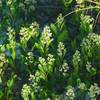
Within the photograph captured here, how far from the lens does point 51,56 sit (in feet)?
11.5

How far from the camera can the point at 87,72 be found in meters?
3.58

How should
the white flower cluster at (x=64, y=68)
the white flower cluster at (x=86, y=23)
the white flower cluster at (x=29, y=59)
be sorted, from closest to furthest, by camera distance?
the white flower cluster at (x=64, y=68), the white flower cluster at (x=29, y=59), the white flower cluster at (x=86, y=23)

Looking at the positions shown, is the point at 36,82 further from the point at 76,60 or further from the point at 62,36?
the point at 62,36

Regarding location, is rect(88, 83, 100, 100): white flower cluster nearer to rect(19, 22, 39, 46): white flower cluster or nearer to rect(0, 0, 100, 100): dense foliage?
rect(0, 0, 100, 100): dense foliage

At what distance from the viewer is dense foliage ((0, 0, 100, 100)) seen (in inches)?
134

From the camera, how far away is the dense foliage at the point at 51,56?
11.2 ft

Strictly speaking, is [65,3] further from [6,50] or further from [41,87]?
[41,87]

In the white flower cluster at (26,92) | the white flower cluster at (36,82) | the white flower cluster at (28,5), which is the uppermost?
the white flower cluster at (28,5)

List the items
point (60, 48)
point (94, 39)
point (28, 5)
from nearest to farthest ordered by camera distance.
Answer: point (60, 48), point (94, 39), point (28, 5)

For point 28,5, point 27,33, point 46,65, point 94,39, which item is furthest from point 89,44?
point 28,5

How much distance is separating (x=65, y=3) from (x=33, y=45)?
69cm

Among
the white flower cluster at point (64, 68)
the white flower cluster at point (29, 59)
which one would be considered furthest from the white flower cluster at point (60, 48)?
the white flower cluster at point (29, 59)

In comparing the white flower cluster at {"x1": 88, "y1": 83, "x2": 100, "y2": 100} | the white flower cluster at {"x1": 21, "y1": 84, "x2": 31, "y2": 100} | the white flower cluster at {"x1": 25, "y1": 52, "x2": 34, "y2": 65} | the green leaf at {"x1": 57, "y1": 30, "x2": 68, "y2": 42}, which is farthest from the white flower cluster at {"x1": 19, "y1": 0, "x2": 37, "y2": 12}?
the white flower cluster at {"x1": 88, "y1": 83, "x2": 100, "y2": 100}

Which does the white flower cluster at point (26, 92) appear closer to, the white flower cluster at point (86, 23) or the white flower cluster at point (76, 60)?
the white flower cluster at point (76, 60)
